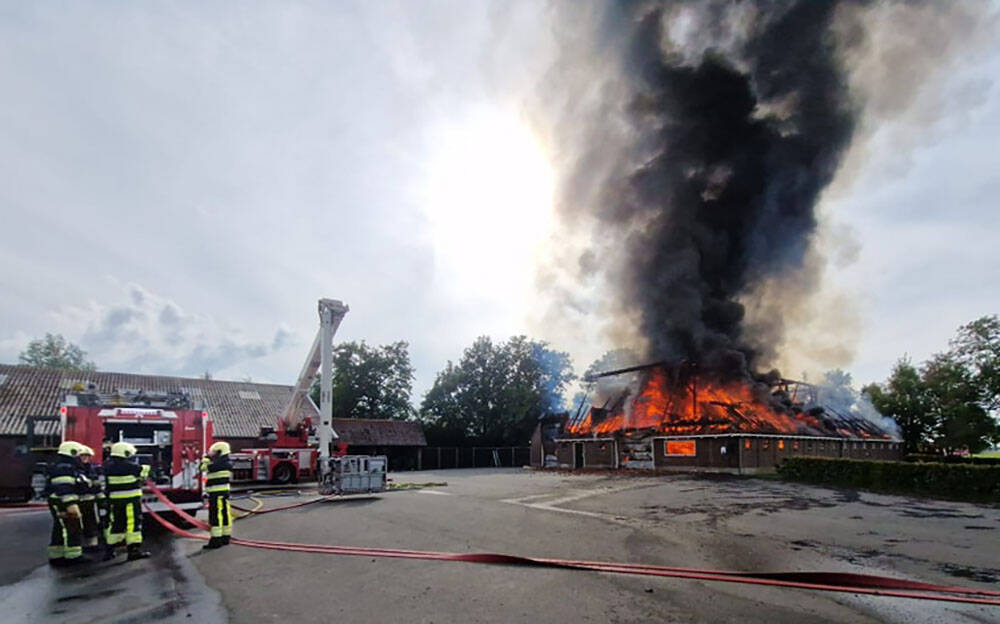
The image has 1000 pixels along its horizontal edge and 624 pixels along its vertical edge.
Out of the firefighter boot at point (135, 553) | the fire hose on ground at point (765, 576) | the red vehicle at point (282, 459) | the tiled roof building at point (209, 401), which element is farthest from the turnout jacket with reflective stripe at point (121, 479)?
the tiled roof building at point (209, 401)

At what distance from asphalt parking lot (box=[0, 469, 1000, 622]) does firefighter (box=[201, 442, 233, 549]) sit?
413 millimetres

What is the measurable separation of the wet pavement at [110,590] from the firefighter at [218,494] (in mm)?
552

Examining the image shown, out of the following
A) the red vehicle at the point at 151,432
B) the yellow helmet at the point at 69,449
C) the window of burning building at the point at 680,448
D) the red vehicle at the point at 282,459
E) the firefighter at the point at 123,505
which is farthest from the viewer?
the window of burning building at the point at 680,448

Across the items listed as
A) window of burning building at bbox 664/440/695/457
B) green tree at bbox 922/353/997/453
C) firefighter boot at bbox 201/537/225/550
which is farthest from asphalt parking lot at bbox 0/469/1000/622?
green tree at bbox 922/353/997/453

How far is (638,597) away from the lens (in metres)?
6.00

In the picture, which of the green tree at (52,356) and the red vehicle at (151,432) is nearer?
the red vehicle at (151,432)

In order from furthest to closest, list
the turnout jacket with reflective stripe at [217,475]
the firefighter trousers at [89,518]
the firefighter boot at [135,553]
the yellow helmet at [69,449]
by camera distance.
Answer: the turnout jacket with reflective stripe at [217,475] < the firefighter trousers at [89,518] < the yellow helmet at [69,449] < the firefighter boot at [135,553]

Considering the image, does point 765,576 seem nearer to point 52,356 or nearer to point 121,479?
point 121,479

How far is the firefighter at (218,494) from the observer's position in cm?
928

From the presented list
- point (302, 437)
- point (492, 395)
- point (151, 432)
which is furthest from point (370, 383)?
point (151, 432)

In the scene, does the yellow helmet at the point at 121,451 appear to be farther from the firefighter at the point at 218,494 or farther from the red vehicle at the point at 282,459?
the red vehicle at the point at 282,459

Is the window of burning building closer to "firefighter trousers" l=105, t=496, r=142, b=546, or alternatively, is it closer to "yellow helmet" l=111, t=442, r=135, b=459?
"firefighter trousers" l=105, t=496, r=142, b=546

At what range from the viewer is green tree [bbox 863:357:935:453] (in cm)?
4406

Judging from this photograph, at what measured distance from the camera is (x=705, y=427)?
2966 cm
